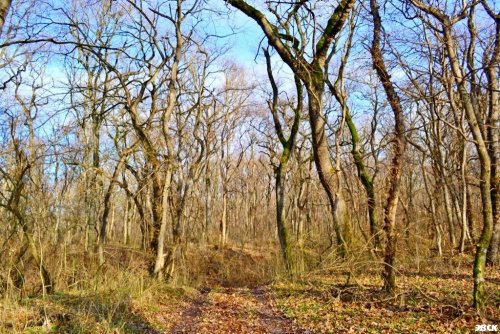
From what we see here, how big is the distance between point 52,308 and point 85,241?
7.90 meters

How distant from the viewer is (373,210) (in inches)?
392

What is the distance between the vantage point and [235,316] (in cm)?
777

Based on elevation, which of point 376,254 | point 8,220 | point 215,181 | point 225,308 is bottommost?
point 225,308

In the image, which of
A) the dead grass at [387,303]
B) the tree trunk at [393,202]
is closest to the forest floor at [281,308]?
the dead grass at [387,303]

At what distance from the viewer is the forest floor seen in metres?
5.88

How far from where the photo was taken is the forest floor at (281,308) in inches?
231

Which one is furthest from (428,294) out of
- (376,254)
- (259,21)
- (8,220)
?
(8,220)

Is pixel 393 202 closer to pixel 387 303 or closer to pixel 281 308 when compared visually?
pixel 387 303

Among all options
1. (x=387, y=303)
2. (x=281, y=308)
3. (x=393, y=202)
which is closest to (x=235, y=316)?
(x=281, y=308)

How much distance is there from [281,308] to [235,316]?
96cm

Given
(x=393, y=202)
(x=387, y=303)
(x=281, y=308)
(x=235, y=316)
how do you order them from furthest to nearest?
(x=281, y=308)
(x=235, y=316)
(x=393, y=202)
(x=387, y=303)

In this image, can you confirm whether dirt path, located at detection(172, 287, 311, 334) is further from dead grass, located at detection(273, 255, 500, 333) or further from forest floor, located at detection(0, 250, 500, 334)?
dead grass, located at detection(273, 255, 500, 333)

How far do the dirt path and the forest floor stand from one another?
17 mm

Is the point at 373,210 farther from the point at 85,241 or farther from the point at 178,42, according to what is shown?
the point at 85,241
